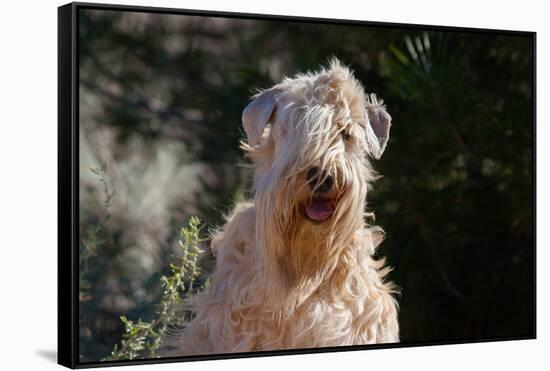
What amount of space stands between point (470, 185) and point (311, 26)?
127cm

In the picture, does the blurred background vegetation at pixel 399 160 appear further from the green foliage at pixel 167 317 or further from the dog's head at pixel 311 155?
the dog's head at pixel 311 155

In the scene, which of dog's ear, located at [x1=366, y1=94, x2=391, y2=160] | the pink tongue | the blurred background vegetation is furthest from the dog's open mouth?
the blurred background vegetation

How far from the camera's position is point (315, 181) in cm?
474

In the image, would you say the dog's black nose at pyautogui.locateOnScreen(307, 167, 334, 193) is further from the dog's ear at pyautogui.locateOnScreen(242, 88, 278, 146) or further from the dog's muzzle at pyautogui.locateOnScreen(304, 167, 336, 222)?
the dog's ear at pyautogui.locateOnScreen(242, 88, 278, 146)

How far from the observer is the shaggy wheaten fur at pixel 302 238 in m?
4.80

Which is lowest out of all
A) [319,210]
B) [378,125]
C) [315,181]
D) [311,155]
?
[319,210]

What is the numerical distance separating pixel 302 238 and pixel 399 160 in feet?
5.66

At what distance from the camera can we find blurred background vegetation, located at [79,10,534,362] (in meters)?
6.15

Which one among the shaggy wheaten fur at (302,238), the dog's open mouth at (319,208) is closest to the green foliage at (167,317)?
the shaggy wheaten fur at (302,238)

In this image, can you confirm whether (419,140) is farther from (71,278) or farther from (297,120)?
(71,278)

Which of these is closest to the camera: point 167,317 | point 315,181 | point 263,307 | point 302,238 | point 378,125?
point 315,181

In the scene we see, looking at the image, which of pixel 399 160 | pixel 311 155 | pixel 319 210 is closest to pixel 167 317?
pixel 319 210

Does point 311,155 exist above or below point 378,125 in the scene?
below

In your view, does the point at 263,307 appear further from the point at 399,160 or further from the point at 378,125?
the point at 399,160
